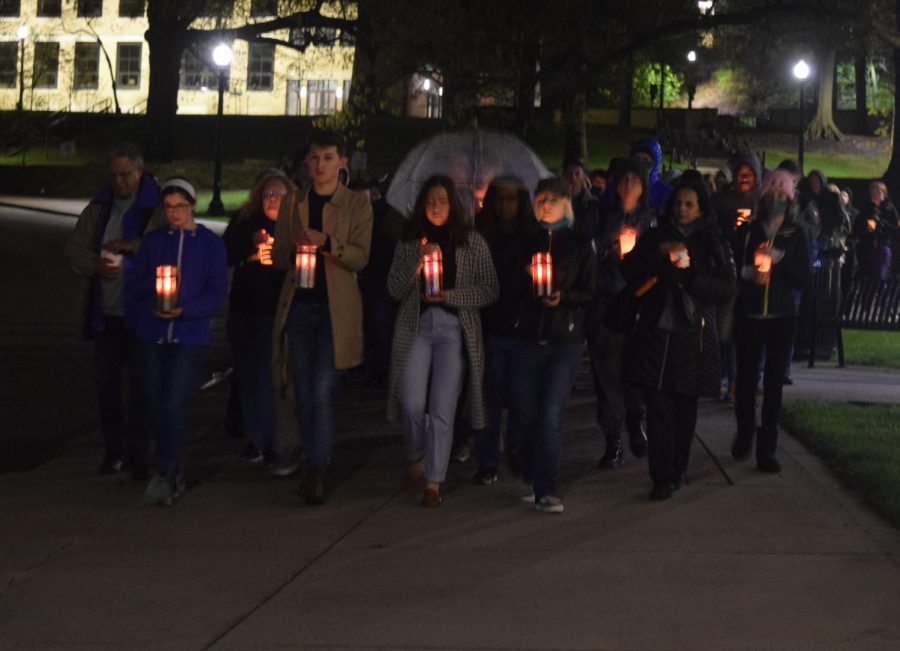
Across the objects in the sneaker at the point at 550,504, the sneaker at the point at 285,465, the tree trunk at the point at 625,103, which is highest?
the tree trunk at the point at 625,103

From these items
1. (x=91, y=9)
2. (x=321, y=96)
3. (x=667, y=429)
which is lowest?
(x=667, y=429)

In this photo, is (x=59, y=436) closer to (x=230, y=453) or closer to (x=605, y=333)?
(x=230, y=453)

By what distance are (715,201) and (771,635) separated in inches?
245

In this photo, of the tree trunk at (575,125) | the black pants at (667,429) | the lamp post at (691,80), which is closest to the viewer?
the black pants at (667,429)

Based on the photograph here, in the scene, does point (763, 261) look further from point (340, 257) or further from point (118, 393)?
point (118, 393)

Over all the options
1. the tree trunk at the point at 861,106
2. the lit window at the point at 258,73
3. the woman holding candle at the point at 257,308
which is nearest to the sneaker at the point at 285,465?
the woman holding candle at the point at 257,308

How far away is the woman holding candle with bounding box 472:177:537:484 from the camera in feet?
30.5

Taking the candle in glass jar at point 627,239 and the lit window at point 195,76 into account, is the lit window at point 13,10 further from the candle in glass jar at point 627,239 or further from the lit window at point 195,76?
the candle in glass jar at point 627,239

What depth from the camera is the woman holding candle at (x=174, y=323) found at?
912 centimetres

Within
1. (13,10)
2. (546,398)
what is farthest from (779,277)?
(13,10)

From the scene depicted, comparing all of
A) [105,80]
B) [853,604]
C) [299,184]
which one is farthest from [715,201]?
[105,80]

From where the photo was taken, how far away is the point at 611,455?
10.4 meters

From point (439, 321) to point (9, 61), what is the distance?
7154 centimetres

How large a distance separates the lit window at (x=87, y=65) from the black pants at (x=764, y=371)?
73.5 metres
